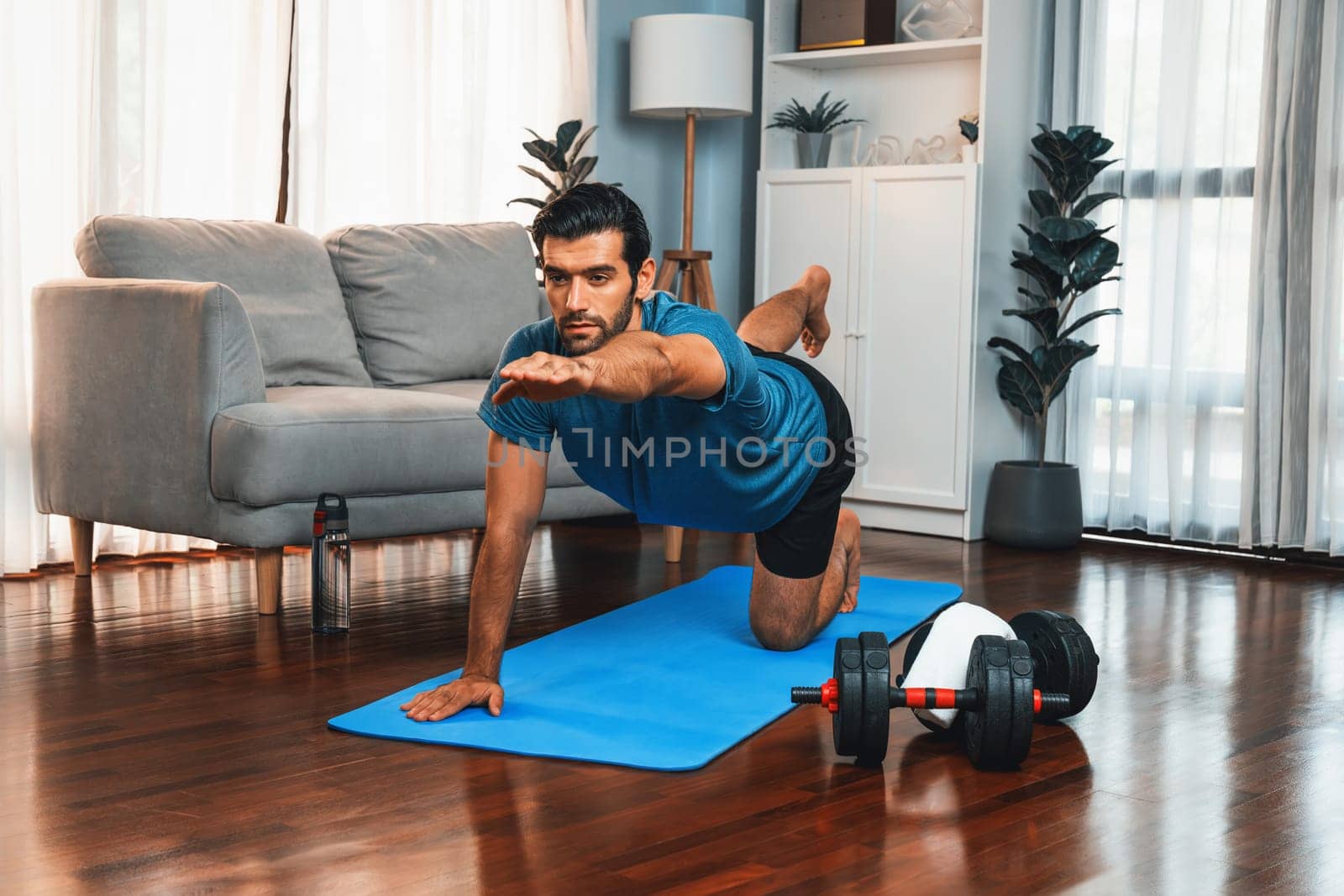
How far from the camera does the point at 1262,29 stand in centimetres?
435

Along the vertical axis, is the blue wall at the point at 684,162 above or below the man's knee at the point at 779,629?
above

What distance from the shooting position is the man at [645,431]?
76.3 inches

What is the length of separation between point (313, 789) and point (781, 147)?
367cm

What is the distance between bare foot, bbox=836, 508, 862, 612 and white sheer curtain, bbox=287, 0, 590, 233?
6.28 ft

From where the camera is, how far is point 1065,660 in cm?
235

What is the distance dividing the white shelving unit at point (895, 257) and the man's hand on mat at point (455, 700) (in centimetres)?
261

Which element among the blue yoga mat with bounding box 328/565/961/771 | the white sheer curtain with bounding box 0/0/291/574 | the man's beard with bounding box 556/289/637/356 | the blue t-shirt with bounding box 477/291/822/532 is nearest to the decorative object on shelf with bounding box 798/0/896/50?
the white sheer curtain with bounding box 0/0/291/574

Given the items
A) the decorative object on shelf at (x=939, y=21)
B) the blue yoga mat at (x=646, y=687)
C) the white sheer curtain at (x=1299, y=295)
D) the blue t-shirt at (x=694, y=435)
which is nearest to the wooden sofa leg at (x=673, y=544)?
the blue yoga mat at (x=646, y=687)

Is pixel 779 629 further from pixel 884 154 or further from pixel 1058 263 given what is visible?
pixel 884 154

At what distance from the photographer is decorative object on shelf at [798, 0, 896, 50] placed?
4.91 m

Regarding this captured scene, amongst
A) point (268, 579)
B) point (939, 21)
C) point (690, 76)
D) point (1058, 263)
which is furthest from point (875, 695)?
point (939, 21)

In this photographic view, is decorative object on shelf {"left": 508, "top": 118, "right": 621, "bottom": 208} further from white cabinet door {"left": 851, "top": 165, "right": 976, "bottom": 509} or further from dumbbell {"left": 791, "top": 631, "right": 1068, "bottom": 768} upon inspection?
dumbbell {"left": 791, "top": 631, "right": 1068, "bottom": 768}

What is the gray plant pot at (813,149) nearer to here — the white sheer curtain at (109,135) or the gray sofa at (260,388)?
the gray sofa at (260,388)

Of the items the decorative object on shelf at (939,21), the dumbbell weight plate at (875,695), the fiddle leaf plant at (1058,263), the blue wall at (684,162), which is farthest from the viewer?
the blue wall at (684,162)
